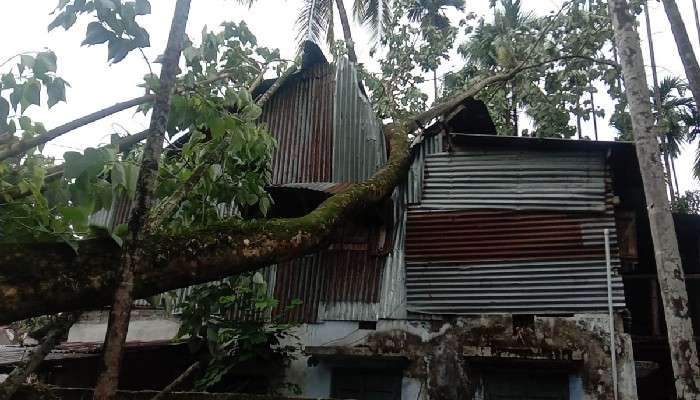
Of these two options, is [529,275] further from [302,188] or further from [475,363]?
[302,188]

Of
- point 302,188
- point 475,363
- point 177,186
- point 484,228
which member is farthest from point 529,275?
point 177,186

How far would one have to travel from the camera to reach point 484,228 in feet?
25.8

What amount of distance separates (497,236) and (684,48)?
123 inches

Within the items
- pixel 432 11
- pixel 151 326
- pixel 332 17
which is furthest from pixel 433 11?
pixel 151 326

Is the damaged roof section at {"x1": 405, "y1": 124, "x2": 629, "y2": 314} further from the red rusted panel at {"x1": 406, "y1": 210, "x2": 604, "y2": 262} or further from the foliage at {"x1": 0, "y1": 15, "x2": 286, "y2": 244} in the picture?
the foliage at {"x1": 0, "y1": 15, "x2": 286, "y2": 244}

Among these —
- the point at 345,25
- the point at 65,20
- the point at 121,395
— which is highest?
the point at 345,25

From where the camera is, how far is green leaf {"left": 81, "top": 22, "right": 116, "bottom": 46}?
2734 millimetres

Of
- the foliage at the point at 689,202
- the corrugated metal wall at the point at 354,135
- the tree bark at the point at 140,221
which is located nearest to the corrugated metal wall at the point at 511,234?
the corrugated metal wall at the point at 354,135

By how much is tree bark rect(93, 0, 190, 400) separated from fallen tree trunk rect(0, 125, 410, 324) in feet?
0.34

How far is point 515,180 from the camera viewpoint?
315 inches

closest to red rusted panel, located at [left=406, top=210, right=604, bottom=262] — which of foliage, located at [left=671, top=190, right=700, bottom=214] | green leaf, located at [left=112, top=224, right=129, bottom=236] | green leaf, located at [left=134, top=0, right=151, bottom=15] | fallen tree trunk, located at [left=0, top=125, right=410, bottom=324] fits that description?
fallen tree trunk, located at [left=0, top=125, right=410, bottom=324]

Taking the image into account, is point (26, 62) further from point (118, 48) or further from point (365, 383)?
point (365, 383)

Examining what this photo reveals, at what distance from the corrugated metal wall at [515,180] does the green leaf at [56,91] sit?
6.12 meters

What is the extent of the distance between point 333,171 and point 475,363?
149 inches
